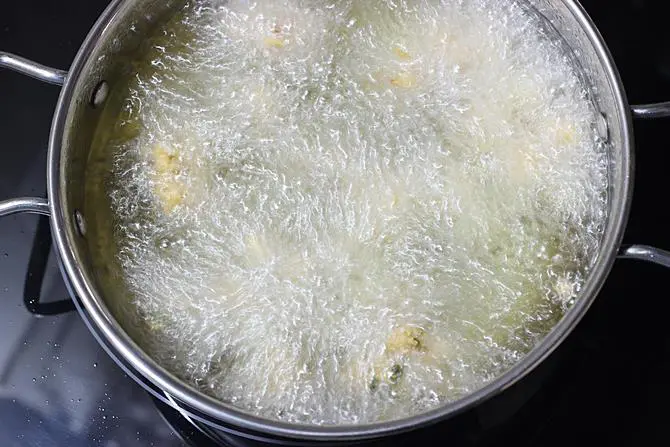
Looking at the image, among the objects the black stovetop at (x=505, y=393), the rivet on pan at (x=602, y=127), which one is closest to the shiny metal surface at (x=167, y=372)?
the rivet on pan at (x=602, y=127)

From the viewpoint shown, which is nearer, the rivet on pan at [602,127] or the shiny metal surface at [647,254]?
the shiny metal surface at [647,254]

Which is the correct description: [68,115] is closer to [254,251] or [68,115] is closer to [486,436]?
[254,251]

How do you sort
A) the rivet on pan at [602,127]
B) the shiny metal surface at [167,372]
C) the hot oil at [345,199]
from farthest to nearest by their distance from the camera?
the rivet on pan at [602,127], the hot oil at [345,199], the shiny metal surface at [167,372]

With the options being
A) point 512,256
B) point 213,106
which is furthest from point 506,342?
point 213,106

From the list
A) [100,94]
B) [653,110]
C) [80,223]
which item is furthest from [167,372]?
[653,110]

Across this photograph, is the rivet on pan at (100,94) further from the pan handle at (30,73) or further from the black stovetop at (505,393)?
the black stovetop at (505,393)

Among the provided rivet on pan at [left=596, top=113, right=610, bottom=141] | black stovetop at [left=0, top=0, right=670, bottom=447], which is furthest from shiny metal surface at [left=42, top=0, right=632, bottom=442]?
black stovetop at [left=0, top=0, right=670, bottom=447]
